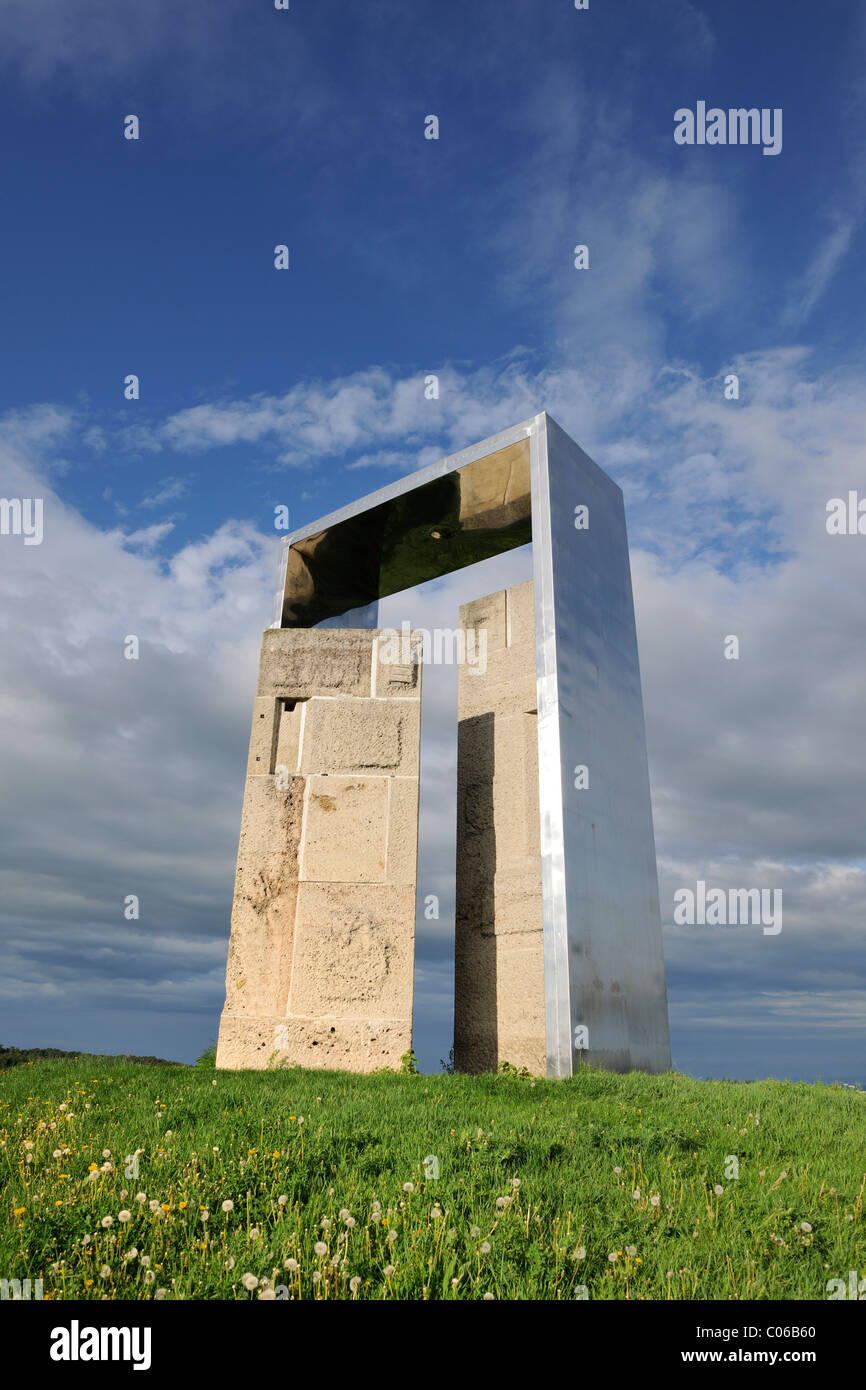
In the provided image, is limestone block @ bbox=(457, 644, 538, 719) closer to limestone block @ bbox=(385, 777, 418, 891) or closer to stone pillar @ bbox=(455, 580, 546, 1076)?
stone pillar @ bbox=(455, 580, 546, 1076)

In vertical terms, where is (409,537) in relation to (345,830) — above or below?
above

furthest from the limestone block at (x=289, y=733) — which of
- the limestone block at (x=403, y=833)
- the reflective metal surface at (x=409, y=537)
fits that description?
the reflective metal surface at (x=409, y=537)

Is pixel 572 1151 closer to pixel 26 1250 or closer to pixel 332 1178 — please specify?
pixel 332 1178

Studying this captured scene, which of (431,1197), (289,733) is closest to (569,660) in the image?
(289,733)

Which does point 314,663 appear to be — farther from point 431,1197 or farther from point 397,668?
point 431,1197

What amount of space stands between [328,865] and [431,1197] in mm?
5639

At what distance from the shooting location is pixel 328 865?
9.57 meters

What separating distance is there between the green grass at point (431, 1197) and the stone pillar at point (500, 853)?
2.59 metres

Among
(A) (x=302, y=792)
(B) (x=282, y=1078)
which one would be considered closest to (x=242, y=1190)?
(B) (x=282, y=1078)

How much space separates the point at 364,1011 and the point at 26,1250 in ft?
18.6

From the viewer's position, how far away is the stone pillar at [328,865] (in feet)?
29.8

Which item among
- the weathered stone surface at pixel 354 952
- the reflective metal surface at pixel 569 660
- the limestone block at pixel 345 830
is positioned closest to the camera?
the reflective metal surface at pixel 569 660

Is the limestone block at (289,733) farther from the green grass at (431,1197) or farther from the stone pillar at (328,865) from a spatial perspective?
the green grass at (431,1197)
